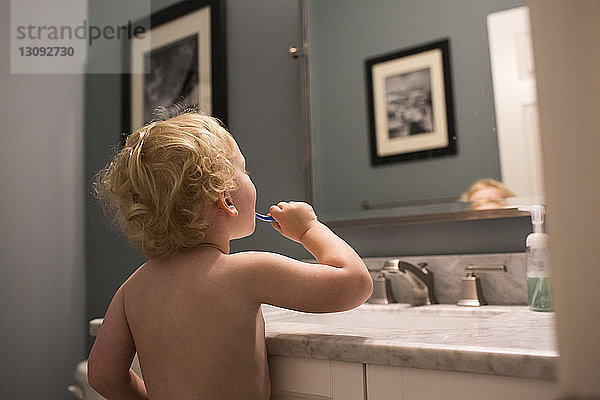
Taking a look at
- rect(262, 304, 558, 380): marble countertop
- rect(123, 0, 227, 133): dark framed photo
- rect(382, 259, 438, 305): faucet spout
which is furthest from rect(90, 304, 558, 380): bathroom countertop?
rect(123, 0, 227, 133): dark framed photo

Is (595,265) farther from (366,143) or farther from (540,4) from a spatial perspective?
(366,143)

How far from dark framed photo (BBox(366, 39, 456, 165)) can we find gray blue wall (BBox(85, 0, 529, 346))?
200mm

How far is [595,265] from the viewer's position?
275 millimetres

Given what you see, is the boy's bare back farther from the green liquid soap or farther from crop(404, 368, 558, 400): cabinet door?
the green liquid soap

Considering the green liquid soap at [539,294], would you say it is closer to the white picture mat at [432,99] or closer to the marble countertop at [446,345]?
the marble countertop at [446,345]

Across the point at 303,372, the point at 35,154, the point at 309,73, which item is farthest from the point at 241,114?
the point at 303,372

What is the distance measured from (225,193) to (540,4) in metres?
0.64

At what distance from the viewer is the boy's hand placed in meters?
0.95

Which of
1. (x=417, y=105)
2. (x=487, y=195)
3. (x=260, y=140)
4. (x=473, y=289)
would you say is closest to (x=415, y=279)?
(x=473, y=289)

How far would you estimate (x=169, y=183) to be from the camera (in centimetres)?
81

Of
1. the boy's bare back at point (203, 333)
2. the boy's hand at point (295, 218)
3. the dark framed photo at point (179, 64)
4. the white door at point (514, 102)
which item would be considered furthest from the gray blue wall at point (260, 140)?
the boy's bare back at point (203, 333)

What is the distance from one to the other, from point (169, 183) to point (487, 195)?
77 cm

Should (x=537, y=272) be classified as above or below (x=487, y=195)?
below

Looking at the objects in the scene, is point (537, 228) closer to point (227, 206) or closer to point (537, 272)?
point (537, 272)
